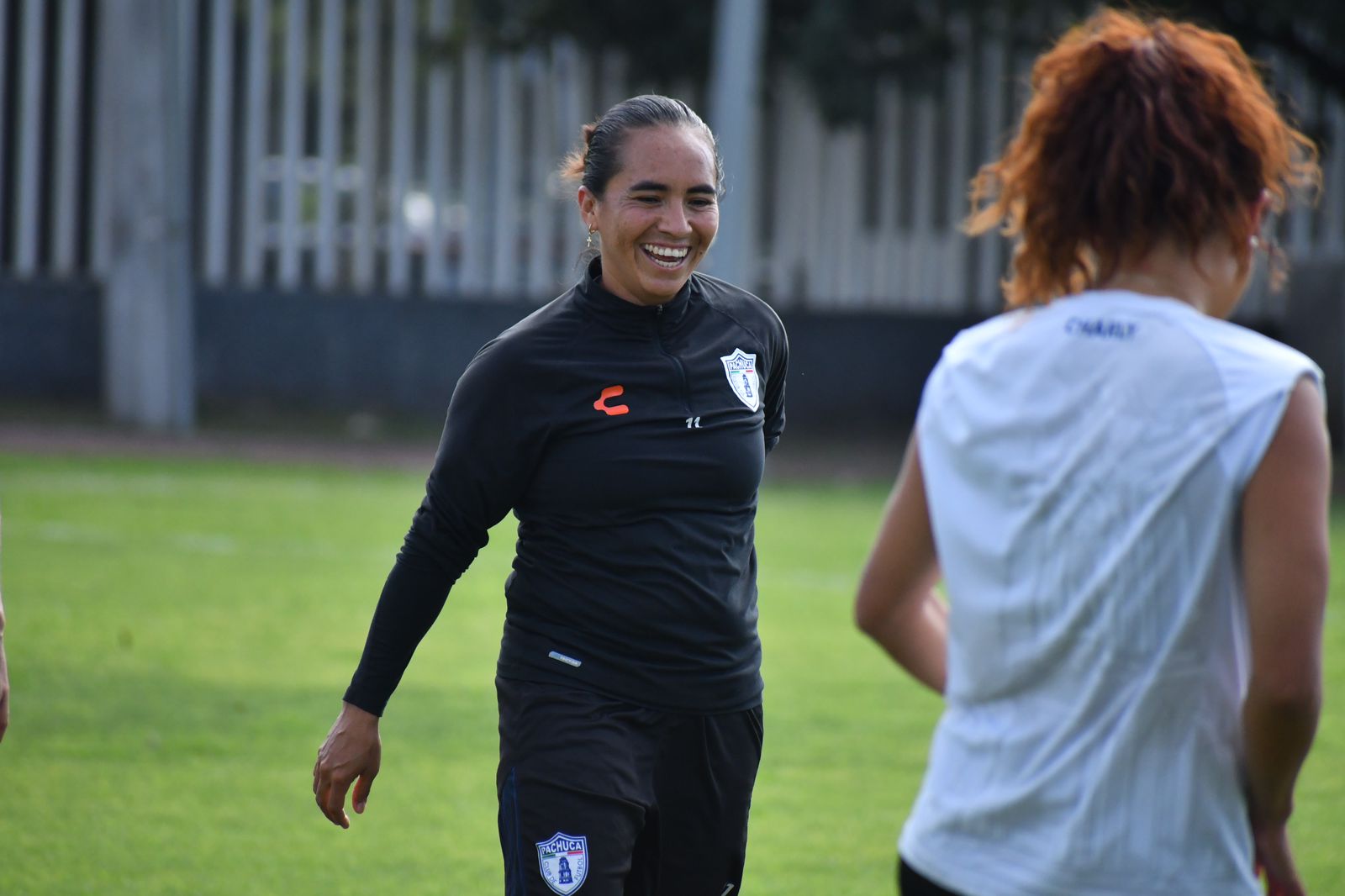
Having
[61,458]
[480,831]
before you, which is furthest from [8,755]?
[61,458]

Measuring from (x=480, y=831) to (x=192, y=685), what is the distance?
2518 millimetres

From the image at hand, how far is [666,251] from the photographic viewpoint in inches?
136

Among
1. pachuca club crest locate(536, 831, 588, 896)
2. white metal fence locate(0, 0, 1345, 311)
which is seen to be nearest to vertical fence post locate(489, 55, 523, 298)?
white metal fence locate(0, 0, 1345, 311)

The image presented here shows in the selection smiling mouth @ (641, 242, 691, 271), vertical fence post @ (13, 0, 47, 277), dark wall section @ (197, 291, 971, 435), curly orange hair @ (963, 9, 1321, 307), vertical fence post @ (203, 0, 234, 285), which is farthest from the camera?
dark wall section @ (197, 291, 971, 435)

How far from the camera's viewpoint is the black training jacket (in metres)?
3.31

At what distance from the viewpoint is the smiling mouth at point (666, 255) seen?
135 inches

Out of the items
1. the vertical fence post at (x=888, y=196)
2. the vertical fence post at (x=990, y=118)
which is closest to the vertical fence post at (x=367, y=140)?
the vertical fence post at (x=888, y=196)

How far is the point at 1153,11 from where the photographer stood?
9.06ft

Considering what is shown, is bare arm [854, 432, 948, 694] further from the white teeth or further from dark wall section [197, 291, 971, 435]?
dark wall section [197, 291, 971, 435]

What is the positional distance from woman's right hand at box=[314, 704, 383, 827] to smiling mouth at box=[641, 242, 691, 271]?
1.02 meters

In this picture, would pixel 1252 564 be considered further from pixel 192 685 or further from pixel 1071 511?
pixel 192 685

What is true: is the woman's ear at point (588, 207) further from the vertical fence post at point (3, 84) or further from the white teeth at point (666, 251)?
the vertical fence post at point (3, 84)

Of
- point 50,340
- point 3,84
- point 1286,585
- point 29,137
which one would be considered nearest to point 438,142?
point 29,137

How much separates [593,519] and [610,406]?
215mm
